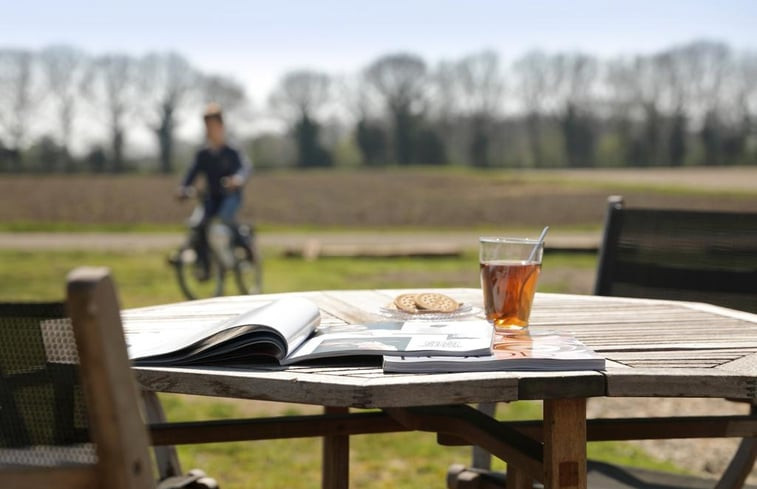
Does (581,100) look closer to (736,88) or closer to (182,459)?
(736,88)

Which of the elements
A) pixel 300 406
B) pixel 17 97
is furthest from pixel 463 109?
pixel 300 406

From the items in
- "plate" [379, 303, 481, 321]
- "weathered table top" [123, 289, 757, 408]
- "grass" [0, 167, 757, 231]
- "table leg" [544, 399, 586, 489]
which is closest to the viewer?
"weathered table top" [123, 289, 757, 408]

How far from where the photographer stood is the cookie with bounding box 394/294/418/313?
75.7 inches

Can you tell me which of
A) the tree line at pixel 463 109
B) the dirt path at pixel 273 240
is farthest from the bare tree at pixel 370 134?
the dirt path at pixel 273 240

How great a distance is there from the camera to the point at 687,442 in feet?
12.8

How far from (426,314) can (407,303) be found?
0.23ft

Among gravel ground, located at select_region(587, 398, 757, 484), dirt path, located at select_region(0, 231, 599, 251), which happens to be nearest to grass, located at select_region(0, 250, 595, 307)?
dirt path, located at select_region(0, 231, 599, 251)

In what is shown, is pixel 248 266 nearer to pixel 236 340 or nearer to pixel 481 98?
pixel 236 340

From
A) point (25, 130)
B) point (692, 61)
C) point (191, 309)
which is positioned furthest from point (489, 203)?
point (692, 61)

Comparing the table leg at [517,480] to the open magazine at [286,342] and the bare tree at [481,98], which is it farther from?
the bare tree at [481,98]

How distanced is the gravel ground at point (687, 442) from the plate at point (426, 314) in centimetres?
173

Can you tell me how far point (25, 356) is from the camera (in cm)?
96

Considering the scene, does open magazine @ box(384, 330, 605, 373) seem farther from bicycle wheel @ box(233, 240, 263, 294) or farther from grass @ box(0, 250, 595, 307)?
bicycle wheel @ box(233, 240, 263, 294)

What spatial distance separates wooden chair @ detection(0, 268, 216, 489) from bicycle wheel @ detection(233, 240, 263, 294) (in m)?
8.27
